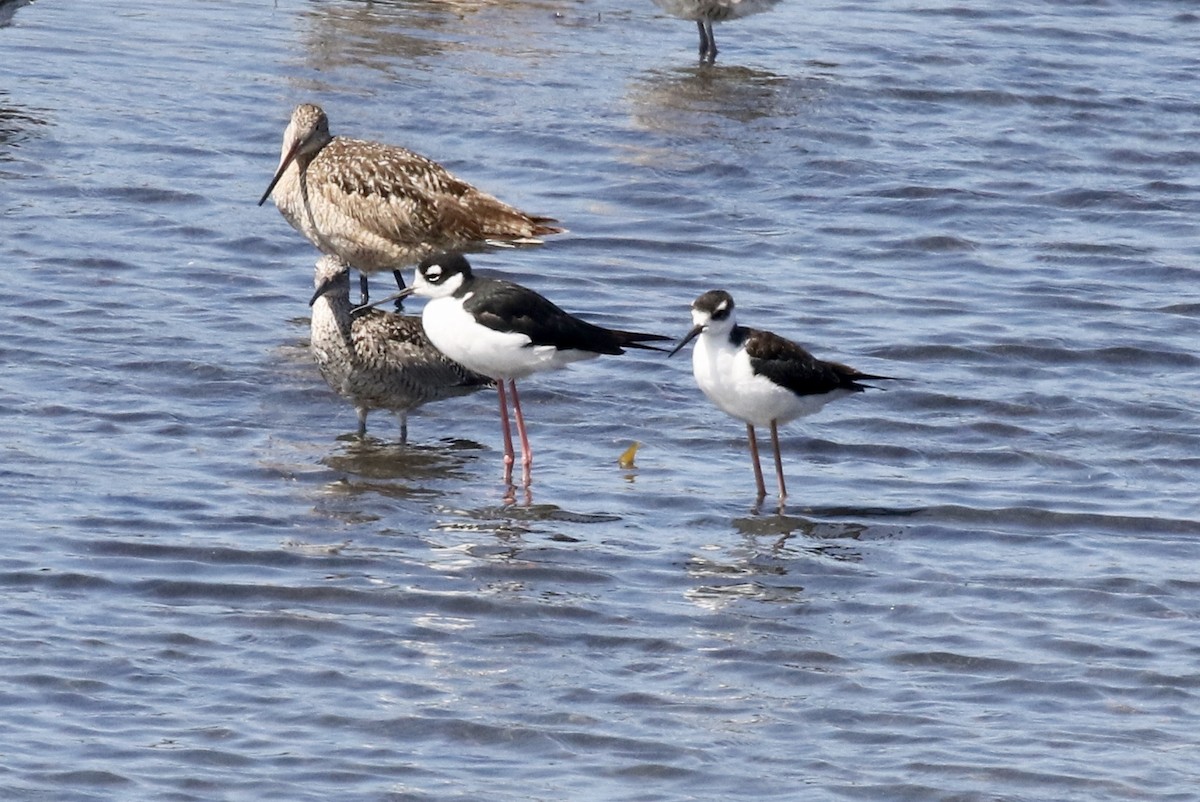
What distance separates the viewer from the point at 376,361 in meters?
9.91

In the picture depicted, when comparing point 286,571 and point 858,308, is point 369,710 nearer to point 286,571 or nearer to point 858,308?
point 286,571

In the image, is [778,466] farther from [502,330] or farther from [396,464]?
[396,464]

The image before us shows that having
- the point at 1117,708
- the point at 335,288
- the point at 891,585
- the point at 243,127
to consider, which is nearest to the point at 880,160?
the point at 243,127

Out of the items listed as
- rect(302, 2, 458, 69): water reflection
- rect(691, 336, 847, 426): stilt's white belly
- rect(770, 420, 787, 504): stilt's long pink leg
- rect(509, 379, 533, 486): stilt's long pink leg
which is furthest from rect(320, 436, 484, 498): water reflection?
rect(302, 2, 458, 69): water reflection

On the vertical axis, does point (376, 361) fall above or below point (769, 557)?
above

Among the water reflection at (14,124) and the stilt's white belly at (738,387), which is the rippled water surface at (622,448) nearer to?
the water reflection at (14,124)

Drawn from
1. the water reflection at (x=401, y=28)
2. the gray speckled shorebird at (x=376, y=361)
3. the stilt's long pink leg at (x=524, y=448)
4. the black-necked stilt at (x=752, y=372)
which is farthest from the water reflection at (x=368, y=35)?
the black-necked stilt at (x=752, y=372)

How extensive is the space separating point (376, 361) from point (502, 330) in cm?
67

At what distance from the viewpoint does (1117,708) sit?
712 centimetres

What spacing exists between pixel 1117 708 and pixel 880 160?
8.48m

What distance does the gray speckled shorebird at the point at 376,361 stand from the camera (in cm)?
993

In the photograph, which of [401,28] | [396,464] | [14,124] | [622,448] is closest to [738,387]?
[622,448]

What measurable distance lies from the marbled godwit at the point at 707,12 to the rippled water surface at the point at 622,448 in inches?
14.0

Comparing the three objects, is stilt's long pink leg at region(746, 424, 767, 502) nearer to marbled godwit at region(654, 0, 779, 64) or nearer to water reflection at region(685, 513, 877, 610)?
water reflection at region(685, 513, 877, 610)
